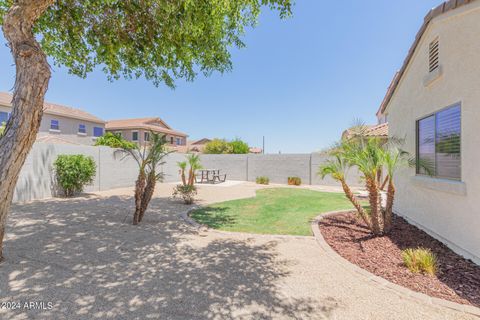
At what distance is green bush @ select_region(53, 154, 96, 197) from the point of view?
10992 mm

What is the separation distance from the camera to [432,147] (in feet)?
18.6

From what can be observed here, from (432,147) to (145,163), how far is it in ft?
25.2

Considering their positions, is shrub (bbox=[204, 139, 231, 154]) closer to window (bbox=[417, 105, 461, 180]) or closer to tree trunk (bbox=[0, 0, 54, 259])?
window (bbox=[417, 105, 461, 180])

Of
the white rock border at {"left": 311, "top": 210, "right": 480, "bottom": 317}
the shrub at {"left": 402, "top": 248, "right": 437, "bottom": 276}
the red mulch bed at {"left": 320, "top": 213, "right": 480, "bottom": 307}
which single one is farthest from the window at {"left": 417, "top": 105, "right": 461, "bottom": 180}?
the white rock border at {"left": 311, "top": 210, "right": 480, "bottom": 317}

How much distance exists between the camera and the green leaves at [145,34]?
19.1 ft

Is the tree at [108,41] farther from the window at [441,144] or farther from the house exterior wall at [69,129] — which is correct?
the house exterior wall at [69,129]

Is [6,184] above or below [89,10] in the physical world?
below

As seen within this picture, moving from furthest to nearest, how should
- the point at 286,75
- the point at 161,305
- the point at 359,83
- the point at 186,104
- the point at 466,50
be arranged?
the point at 186,104 → the point at 286,75 → the point at 359,83 → the point at 466,50 → the point at 161,305

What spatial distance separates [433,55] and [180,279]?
7.68 metres

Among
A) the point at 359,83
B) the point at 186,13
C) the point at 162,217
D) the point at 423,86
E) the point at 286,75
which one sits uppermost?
the point at 286,75

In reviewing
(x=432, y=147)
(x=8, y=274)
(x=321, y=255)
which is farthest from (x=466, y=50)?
(x=8, y=274)

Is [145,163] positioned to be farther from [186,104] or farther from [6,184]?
[186,104]

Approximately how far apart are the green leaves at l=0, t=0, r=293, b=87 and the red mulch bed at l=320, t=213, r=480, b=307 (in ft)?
19.5

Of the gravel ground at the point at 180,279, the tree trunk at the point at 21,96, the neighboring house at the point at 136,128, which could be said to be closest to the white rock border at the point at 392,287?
the gravel ground at the point at 180,279
